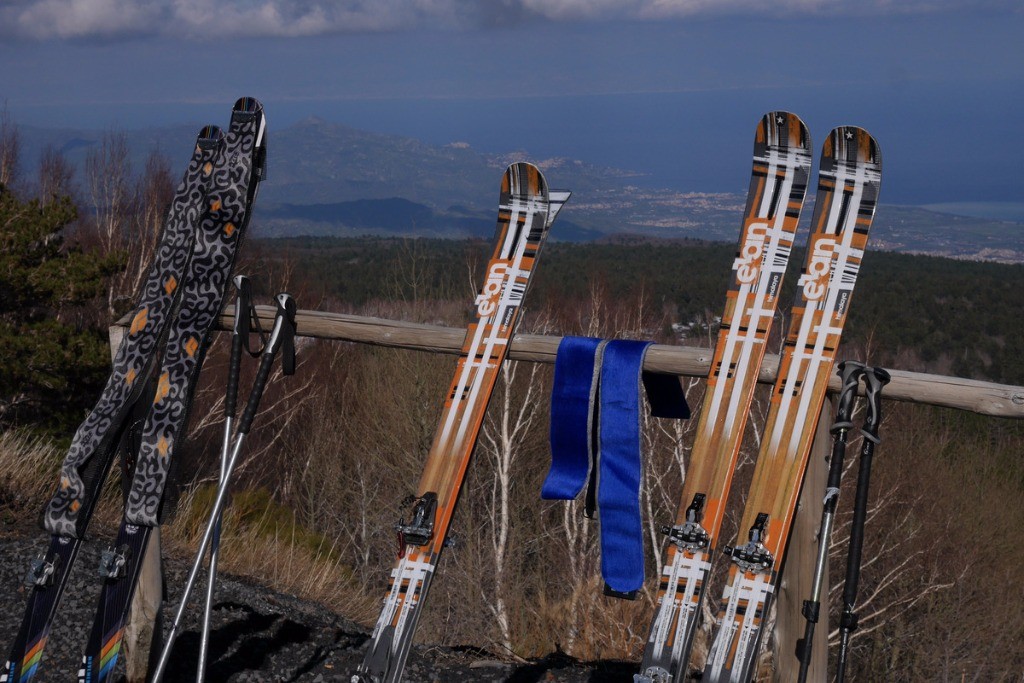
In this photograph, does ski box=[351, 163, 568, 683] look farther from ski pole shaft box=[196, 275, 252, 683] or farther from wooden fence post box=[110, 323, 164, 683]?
wooden fence post box=[110, 323, 164, 683]

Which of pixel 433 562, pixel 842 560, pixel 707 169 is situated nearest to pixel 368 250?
pixel 842 560

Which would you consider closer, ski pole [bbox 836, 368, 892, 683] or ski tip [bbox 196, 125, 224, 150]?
ski pole [bbox 836, 368, 892, 683]

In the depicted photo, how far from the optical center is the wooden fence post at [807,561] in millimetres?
2383

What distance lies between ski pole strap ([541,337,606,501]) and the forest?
44 cm

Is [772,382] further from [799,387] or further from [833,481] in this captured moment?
[833,481]

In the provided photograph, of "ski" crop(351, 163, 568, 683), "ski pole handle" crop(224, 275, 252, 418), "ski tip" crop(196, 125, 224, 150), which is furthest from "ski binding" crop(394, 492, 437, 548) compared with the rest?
"ski tip" crop(196, 125, 224, 150)

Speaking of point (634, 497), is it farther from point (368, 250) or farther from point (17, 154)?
point (368, 250)

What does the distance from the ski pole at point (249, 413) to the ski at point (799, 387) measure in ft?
3.97

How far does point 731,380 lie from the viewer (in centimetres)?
245

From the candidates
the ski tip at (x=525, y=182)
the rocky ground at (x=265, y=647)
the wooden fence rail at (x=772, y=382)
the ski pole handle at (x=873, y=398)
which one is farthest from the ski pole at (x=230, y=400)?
the ski pole handle at (x=873, y=398)

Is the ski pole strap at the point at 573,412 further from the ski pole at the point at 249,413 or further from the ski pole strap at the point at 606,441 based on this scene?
the ski pole at the point at 249,413

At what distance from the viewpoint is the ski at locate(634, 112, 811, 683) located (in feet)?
7.57

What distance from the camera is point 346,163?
85.8 m

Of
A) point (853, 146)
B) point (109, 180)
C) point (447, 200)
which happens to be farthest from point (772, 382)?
point (447, 200)
